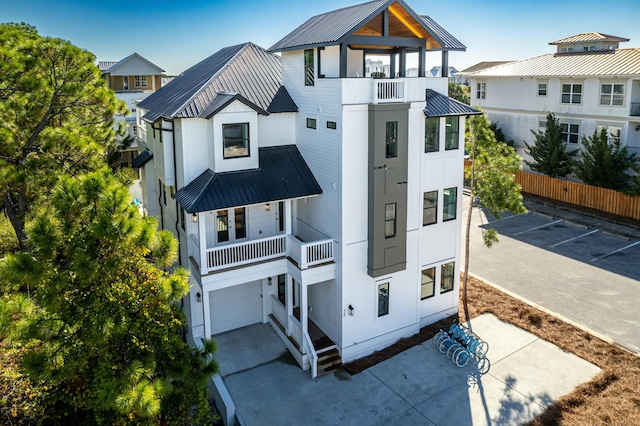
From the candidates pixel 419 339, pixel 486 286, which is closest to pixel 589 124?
pixel 486 286

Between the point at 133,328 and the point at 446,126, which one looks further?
the point at 446,126

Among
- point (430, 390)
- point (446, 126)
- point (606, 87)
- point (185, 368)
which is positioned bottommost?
point (430, 390)

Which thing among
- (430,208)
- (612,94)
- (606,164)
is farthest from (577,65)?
(430,208)

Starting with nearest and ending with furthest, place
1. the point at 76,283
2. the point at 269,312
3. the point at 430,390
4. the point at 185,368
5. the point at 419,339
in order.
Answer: the point at 76,283, the point at 185,368, the point at 430,390, the point at 419,339, the point at 269,312

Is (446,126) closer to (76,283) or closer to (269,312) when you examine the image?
(269,312)

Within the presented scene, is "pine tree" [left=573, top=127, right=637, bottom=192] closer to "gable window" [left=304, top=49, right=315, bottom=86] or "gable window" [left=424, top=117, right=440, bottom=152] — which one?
"gable window" [left=424, top=117, right=440, bottom=152]

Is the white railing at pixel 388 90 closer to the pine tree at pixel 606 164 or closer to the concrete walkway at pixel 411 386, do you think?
the concrete walkway at pixel 411 386

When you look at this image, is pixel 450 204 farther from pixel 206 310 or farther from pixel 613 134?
pixel 613 134
